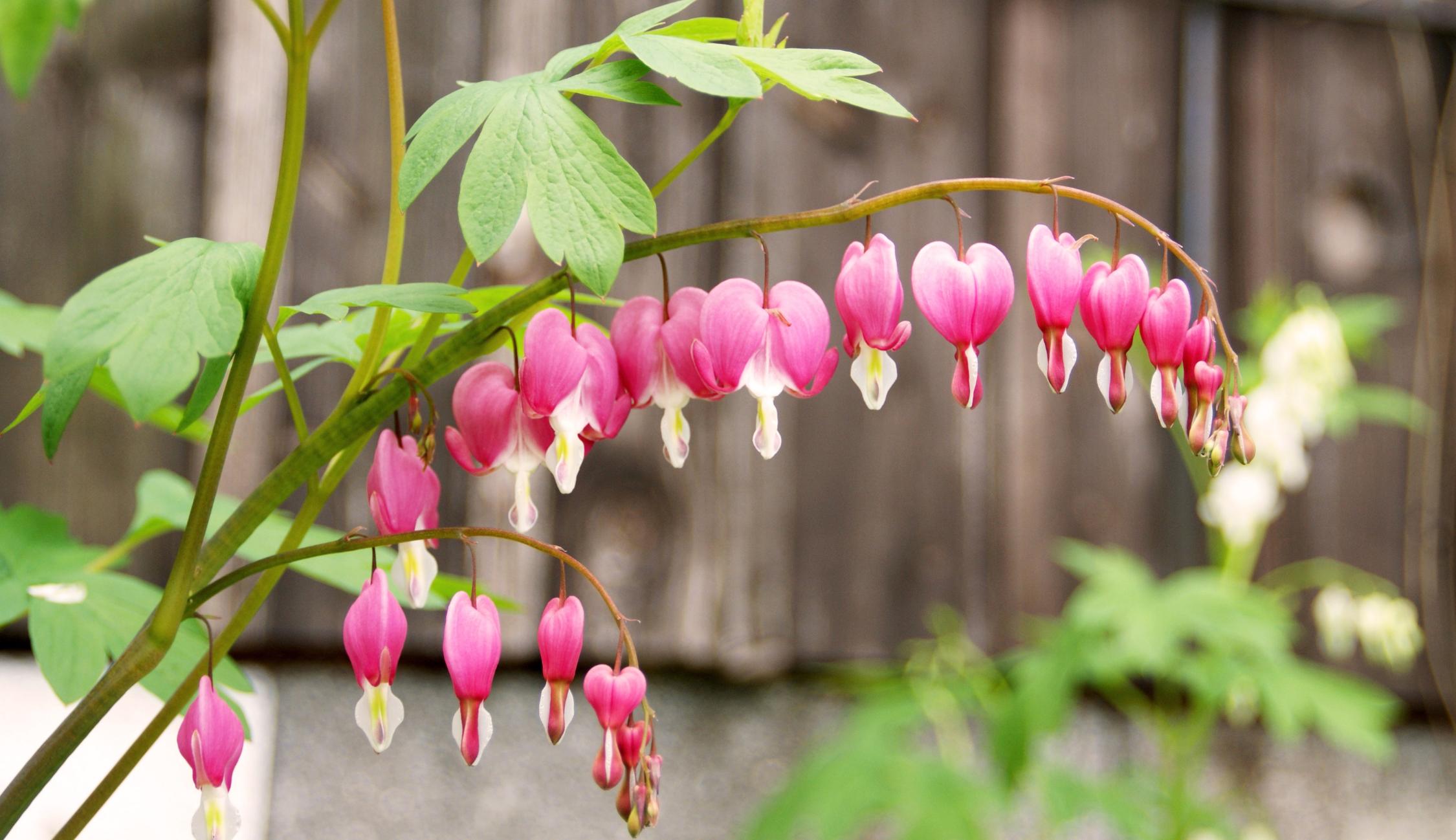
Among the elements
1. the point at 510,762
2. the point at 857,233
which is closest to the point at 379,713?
the point at 510,762

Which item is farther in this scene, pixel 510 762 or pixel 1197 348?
pixel 510 762

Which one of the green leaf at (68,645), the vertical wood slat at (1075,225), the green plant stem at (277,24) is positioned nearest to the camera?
the green plant stem at (277,24)

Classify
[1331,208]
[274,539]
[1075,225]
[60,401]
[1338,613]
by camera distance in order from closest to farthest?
1. [60,401]
2. [274,539]
3. [1338,613]
4. [1075,225]
5. [1331,208]

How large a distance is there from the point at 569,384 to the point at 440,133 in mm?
102

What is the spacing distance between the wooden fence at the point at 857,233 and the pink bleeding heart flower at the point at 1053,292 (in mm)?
1003

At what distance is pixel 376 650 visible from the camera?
0.39 m

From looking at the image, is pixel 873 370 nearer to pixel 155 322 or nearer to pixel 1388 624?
pixel 155 322

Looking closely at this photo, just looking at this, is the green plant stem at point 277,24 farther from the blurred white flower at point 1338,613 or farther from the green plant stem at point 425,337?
the blurred white flower at point 1338,613

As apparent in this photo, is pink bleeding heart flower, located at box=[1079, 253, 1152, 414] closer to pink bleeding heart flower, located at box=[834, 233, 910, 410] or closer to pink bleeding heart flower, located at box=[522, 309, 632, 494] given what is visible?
pink bleeding heart flower, located at box=[834, 233, 910, 410]

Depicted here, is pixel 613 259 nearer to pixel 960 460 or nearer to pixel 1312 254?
pixel 960 460

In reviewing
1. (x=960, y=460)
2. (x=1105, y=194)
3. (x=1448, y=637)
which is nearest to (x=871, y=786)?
(x=960, y=460)

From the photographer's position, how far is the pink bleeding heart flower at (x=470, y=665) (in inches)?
15.3

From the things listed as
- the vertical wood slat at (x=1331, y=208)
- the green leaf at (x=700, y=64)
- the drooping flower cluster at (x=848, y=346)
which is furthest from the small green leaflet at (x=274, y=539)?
the vertical wood slat at (x=1331, y=208)

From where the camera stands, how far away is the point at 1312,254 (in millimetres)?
1730
